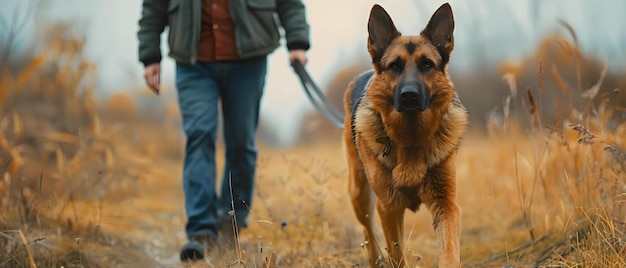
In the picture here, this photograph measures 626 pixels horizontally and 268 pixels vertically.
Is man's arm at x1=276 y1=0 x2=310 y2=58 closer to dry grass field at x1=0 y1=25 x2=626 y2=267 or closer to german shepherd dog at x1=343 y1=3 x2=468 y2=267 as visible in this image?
dry grass field at x1=0 y1=25 x2=626 y2=267

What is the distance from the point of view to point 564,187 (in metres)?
4.21

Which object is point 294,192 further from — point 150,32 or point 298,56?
point 150,32

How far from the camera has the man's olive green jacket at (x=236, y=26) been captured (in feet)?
14.7

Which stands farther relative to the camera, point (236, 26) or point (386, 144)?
point (236, 26)

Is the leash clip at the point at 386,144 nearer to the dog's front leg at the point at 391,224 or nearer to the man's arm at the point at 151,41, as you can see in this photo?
the dog's front leg at the point at 391,224

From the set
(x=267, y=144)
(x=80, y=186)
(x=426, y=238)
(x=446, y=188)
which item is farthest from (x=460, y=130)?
(x=267, y=144)

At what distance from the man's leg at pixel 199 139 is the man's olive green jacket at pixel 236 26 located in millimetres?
140

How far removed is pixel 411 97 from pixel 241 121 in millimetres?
1787

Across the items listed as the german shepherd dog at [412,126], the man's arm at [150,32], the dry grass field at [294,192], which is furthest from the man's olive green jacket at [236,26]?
the german shepherd dog at [412,126]

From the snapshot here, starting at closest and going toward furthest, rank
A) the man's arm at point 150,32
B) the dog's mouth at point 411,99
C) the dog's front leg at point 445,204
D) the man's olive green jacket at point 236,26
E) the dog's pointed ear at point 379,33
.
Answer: the dog's mouth at point 411,99 < the dog's front leg at point 445,204 < the dog's pointed ear at point 379,33 < the man's olive green jacket at point 236,26 < the man's arm at point 150,32

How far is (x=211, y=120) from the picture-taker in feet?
14.8

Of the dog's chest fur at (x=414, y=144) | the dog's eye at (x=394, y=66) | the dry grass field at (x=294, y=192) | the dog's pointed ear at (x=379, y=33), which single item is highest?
the dog's pointed ear at (x=379, y=33)

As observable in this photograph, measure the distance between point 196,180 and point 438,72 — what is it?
1.85m

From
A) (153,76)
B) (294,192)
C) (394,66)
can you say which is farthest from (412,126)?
(294,192)
